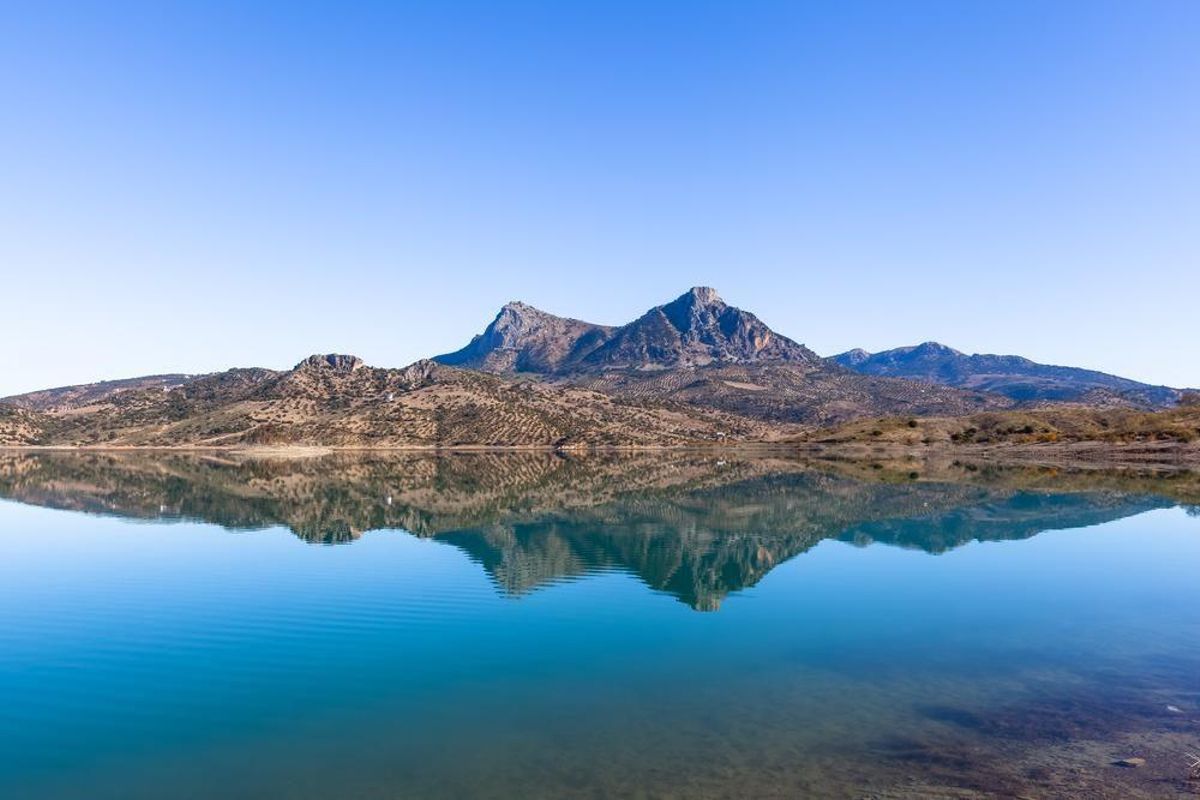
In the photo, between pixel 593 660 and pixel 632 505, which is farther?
pixel 632 505

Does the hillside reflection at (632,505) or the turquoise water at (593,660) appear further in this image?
the hillside reflection at (632,505)

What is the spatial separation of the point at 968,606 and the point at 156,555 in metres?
53.2

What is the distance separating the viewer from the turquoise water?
19281 mm

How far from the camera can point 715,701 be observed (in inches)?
959

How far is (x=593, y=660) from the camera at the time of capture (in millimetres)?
29047

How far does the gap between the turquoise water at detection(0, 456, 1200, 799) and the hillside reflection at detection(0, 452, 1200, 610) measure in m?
0.96

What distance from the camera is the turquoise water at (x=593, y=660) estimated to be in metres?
19.3

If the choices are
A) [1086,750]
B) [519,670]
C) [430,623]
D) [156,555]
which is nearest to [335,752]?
[519,670]

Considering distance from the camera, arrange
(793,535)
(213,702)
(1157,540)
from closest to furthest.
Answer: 1. (213,702)
2. (1157,540)
3. (793,535)

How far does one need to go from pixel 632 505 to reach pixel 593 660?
60.6 m

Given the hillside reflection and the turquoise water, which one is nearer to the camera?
the turquoise water

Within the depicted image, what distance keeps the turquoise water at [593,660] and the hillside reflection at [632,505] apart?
3.14 feet

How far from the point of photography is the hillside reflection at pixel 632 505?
55.9 meters

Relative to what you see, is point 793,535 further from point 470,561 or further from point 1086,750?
point 1086,750
